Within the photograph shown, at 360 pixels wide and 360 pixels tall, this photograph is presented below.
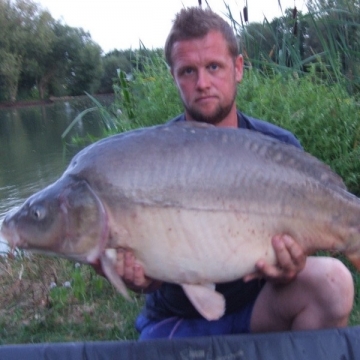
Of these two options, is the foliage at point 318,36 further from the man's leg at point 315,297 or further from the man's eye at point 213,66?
the man's leg at point 315,297

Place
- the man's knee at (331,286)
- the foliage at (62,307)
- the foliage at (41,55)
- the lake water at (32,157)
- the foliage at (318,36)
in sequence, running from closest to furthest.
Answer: the man's knee at (331,286), the foliage at (62,307), the foliage at (318,36), the lake water at (32,157), the foliage at (41,55)

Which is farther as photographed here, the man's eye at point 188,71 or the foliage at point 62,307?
the foliage at point 62,307

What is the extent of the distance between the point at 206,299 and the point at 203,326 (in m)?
0.47

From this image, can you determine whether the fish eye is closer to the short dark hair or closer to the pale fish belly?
the pale fish belly

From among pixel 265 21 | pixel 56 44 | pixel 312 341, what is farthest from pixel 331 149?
pixel 56 44

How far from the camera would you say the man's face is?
7.04 feet

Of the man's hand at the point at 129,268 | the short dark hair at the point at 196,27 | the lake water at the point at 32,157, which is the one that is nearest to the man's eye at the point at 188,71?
the short dark hair at the point at 196,27

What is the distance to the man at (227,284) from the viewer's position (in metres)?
1.91

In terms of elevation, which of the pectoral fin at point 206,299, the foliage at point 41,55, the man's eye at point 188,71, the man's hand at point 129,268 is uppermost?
the foliage at point 41,55

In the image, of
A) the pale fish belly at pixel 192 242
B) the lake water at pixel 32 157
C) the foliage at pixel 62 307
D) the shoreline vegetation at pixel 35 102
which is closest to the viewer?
the pale fish belly at pixel 192 242

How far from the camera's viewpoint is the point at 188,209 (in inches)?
63.4

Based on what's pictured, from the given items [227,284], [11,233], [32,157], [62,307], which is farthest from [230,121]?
[32,157]

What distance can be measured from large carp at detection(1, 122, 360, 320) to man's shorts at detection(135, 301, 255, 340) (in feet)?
1.42

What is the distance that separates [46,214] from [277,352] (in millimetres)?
874
